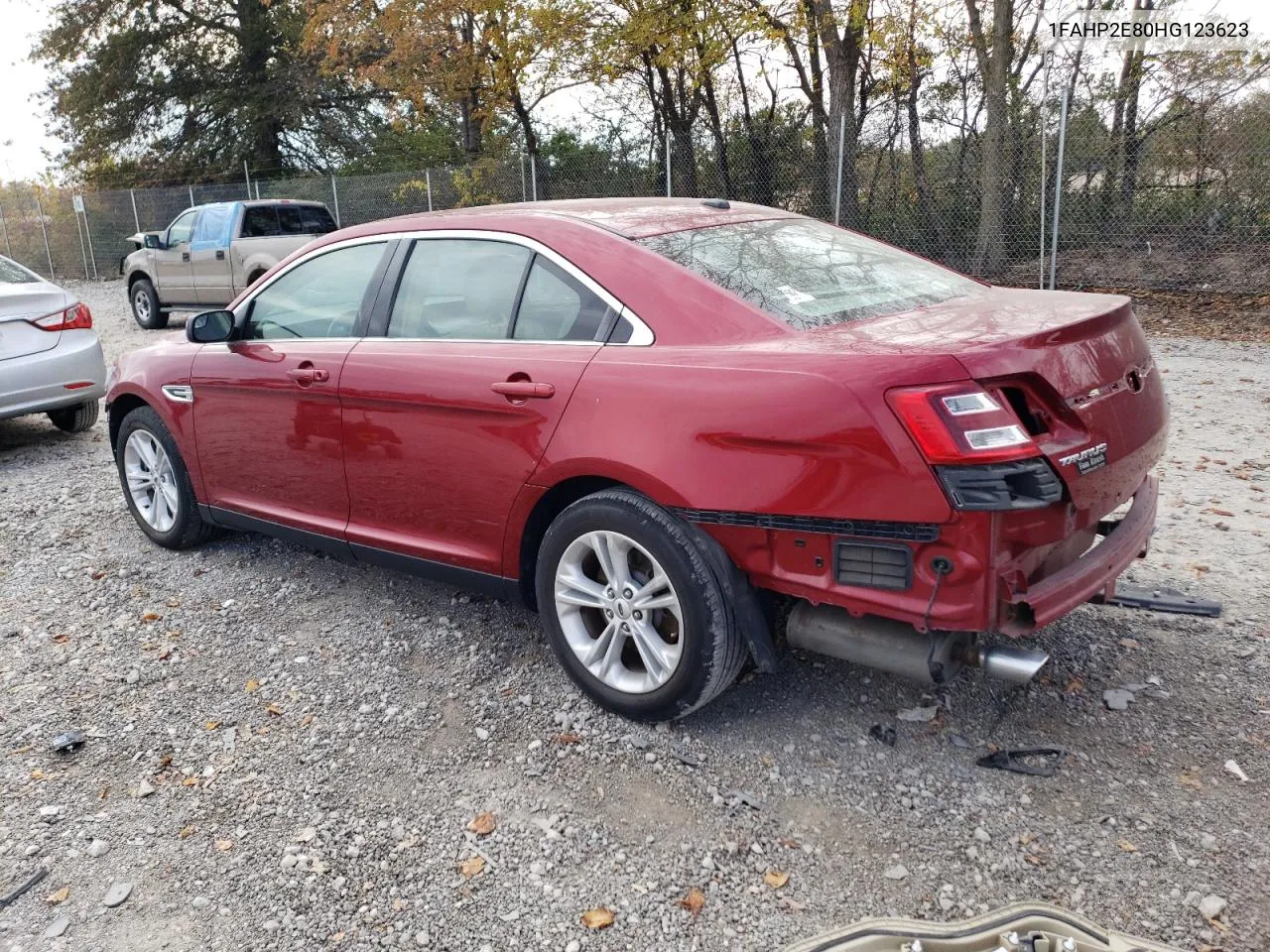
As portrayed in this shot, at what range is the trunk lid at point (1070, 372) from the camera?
276cm

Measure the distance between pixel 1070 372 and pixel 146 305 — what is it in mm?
16238

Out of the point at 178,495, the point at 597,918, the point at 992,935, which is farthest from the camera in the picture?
the point at 178,495

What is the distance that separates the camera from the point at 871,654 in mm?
2963

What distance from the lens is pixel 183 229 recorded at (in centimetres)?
1543

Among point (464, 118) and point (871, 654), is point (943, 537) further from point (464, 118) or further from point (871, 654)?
point (464, 118)

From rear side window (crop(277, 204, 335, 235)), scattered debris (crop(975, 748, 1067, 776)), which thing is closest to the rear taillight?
scattered debris (crop(975, 748, 1067, 776))

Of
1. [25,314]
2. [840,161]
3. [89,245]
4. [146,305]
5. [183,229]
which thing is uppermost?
[840,161]

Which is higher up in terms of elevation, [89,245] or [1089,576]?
[89,245]

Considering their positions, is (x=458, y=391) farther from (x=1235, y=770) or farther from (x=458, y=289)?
(x=1235, y=770)

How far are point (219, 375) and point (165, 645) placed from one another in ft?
3.96

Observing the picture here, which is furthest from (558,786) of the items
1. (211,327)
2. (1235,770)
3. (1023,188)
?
(1023,188)

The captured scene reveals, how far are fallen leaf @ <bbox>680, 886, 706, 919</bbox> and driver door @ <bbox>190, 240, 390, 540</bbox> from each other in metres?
2.23

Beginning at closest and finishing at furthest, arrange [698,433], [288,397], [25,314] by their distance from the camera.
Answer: [698,433] → [288,397] → [25,314]

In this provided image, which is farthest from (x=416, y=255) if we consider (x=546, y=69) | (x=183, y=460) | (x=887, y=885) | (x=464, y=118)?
(x=464, y=118)
